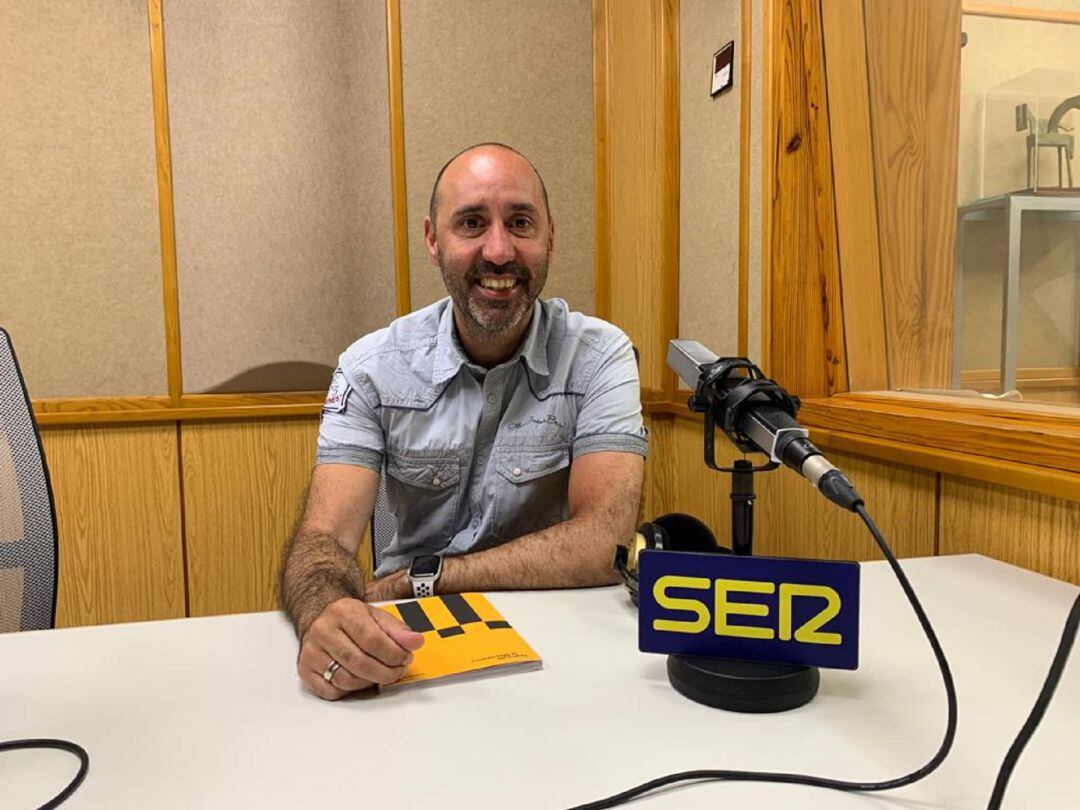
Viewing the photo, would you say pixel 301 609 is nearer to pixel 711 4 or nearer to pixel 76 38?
pixel 711 4

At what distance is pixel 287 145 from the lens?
7.59 feet

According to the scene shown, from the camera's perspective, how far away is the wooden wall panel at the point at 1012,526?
0.96m

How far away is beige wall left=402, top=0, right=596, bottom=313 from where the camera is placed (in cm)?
237

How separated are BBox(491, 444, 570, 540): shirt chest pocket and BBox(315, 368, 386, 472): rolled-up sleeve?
0.23m

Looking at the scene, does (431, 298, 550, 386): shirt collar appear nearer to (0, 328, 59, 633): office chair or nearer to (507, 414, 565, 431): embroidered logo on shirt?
(507, 414, 565, 431): embroidered logo on shirt

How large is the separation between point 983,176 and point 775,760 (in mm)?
1641

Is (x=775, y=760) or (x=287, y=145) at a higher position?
(x=287, y=145)

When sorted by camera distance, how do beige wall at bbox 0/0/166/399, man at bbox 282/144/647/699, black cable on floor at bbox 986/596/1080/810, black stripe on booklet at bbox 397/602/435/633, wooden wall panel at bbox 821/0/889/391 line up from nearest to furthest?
black cable on floor at bbox 986/596/1080/810 → black stripe on booklet at bbox 397/602/435/633 → man at bbox 282/144/647/699 → wooden wall panel at bbox 821/0/889/391 → beige wall at bbox 0/0/166/399

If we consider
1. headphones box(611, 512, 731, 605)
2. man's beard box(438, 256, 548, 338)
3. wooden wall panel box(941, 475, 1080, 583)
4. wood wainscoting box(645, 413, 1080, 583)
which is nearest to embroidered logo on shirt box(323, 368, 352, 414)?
A: man's beard box(438, 256, 548, 338)

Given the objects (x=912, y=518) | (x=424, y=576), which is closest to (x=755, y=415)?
(x=424, y=576)

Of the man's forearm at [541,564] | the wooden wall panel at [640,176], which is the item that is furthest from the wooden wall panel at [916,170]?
the man's forearm at [541,564]

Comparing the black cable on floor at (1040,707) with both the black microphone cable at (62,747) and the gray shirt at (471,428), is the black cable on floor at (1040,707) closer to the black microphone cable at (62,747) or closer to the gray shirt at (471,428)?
the black microphone cable at (62,747)

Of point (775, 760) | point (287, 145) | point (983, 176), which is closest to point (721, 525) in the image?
point (983, 176)

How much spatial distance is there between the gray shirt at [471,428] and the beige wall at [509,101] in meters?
1.00
